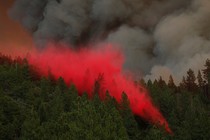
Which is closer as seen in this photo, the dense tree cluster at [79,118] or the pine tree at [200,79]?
the dense tree cluster at [79,118]

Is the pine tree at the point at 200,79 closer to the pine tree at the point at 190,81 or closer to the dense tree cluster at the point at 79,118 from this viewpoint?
the pine tree at the point at 190,81

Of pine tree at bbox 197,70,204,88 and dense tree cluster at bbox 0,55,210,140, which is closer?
dense tree cluster at bbox 0,55,210,140

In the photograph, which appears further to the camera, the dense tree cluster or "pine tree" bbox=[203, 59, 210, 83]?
"pine tree" bbox=[203, 59, 210, 83]

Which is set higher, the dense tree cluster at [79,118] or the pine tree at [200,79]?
the pine tree at [200,79]

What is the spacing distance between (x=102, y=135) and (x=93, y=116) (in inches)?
308

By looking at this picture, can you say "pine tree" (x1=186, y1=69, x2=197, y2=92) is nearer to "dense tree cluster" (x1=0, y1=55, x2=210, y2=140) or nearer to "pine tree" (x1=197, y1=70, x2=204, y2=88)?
"pine tree" (x1=197, y1=70, x2=204, y2=88)

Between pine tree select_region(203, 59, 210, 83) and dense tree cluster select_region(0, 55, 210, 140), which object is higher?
pine tree select_region(203, 59, 210, 83)

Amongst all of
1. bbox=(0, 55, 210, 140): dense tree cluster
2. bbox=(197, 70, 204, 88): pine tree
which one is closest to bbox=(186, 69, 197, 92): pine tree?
bbox=(197, 70, 204, 88): pine tree

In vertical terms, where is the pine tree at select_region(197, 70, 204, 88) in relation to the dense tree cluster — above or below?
above

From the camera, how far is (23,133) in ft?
237

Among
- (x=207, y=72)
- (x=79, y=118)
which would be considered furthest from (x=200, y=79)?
(x=79, y=118)

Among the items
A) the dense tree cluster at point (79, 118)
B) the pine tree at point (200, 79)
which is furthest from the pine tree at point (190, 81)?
the dense tree cluster at point (79, 118)

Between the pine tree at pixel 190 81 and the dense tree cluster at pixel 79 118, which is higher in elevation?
the pine tree at pixel 190 81

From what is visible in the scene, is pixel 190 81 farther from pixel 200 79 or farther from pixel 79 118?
pixel 79 118
